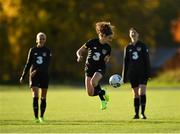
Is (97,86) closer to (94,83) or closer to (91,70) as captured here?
(94,83)

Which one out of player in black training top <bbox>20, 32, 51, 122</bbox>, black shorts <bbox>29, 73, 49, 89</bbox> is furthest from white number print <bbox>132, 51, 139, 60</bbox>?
black shorts <bbox>29, 73, 49, 89</bbox>

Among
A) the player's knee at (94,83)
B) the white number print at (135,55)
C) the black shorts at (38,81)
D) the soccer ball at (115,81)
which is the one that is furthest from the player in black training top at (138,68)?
the black shorts at (38,81)

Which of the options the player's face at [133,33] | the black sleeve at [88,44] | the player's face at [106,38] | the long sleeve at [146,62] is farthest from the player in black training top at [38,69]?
the long sleeve at [146,62]

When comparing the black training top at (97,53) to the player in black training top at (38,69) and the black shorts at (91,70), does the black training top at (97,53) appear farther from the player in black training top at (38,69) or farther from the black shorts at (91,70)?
the player in black training top at (38,69)

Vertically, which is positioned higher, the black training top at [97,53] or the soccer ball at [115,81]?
the black training top at [97,53]

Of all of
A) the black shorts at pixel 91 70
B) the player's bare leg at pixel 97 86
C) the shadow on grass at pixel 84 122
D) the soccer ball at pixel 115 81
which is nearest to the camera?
the shadow on grass at pixel 84 122

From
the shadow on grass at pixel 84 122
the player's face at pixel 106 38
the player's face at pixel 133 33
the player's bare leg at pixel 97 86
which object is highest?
the player's face at pixel 133 33

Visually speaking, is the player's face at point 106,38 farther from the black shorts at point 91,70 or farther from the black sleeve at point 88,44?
the black shorts at point 91,70

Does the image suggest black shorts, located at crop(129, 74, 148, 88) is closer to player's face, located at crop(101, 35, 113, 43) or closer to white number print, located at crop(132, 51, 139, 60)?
white number print, located at crop(132, 51, 139, 60)

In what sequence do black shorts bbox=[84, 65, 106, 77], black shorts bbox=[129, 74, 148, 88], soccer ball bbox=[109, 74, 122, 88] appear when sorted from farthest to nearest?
black shorts bbox=[129, 74, 148, 88] → soccer ball bbox=[109, 74, 122, 88] → black shorts bbox=[84, 65, 106, 77]

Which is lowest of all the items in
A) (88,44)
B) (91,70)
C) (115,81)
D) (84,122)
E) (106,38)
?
(84,122)

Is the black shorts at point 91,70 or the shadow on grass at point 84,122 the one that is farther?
the black shorts at point 91,70

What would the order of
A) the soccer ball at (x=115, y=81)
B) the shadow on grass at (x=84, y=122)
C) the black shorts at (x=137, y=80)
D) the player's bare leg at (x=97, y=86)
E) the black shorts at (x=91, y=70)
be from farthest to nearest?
the black shorts at (x=137, y=80) → the soccer ball at (x=115, y=81) → the black shorts at (x=91, y=70) → the player's bare leg at (x=97, y=86) → the shadow on grass at (x=84, y=122)

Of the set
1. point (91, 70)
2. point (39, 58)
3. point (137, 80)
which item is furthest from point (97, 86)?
point (39, 58)
